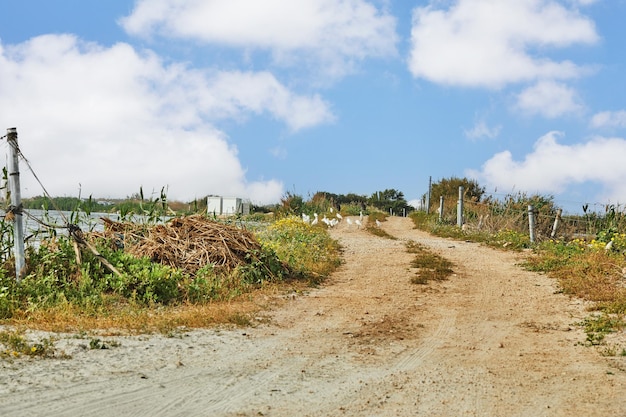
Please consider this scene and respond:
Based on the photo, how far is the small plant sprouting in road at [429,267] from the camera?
11328mm

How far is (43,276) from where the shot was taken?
8.33 m

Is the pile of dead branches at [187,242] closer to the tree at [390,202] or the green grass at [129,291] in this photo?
the green grass at [129,291]

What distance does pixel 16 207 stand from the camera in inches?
328

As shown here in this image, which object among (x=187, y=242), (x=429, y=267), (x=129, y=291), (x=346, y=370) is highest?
(x=187, y=242)

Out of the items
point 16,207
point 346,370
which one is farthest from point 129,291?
point 346,370

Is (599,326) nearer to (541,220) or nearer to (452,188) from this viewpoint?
(541,220)

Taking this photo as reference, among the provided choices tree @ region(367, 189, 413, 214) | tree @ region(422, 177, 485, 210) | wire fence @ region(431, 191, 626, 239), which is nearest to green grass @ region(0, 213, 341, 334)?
wire fence @ region(431, 191, 626, 239)

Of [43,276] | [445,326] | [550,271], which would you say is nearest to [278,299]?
[445,326]

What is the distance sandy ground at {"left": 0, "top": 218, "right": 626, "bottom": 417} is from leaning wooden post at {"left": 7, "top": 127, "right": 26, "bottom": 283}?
2747 mm

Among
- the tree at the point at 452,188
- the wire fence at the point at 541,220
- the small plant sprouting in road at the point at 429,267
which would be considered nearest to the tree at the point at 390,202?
the tree at the point at 452,188

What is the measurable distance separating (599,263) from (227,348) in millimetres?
8108

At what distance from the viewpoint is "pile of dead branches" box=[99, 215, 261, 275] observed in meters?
9.95

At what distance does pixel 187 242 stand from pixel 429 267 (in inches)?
197

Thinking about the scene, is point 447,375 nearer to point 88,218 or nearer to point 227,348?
point 227,348
